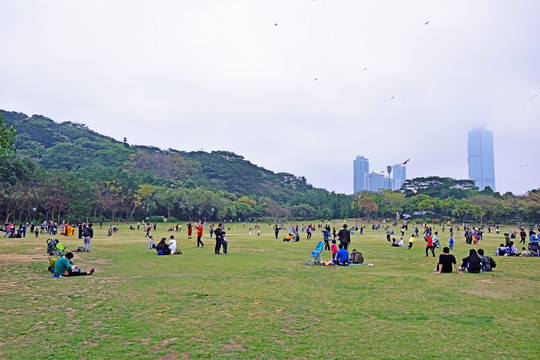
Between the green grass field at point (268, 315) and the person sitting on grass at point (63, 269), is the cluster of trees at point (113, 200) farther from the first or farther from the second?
the green grass field at point (268, 315)

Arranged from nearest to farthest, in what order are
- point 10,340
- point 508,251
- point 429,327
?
point 10,340, point 429,327, point 508,251

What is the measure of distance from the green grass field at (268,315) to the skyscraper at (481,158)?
16198 centimetres

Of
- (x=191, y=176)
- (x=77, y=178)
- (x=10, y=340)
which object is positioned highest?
(x=191, y=176)

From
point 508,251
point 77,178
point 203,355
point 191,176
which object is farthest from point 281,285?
point 191,176

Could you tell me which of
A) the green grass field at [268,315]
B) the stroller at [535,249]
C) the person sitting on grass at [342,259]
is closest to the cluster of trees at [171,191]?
the green grass field at [268,315]

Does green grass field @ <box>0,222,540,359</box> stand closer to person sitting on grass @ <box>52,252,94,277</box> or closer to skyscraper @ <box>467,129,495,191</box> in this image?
person sitting on grass @ <box>52,252,94,277</box>

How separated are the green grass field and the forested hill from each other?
99588 mm

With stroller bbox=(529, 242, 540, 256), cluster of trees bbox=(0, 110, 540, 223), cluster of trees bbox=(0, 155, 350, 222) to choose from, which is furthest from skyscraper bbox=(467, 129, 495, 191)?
stroller bbox=(529, 242, 540, 256)

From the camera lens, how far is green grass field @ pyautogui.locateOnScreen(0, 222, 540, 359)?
5.64m

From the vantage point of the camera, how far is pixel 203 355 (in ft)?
17.8

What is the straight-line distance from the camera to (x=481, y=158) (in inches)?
6634

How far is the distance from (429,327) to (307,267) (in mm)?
8487

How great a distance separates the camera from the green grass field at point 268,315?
18.5 ft

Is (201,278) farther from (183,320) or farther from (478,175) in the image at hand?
(478,175)
